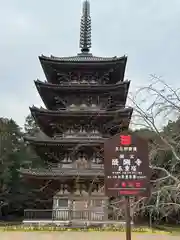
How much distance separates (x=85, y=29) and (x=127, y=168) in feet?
82.2

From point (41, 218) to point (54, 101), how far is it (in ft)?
27.8

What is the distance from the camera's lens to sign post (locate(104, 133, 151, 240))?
278 inches

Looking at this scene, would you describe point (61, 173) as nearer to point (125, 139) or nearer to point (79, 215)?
point (79, 215)

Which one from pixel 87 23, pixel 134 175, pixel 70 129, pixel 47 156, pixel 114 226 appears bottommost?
pixel 114 226

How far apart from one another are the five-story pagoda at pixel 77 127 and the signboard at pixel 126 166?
1345 centimetres

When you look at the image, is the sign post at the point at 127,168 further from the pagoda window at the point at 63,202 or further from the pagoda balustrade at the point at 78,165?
the pagoda window at the point at 63,202

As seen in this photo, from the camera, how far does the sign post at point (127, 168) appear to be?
23.2ft

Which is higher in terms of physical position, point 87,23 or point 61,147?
point 87,23

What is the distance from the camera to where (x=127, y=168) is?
7.16 m

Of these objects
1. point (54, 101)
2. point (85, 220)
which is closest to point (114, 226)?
point (85, 220)

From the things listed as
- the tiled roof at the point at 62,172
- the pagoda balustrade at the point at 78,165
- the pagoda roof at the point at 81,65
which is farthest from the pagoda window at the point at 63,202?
the pagoda roof at the point at 81,65

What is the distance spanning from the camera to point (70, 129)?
78.4ft

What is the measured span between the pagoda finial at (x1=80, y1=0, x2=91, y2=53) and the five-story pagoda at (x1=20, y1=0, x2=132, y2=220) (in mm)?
3764

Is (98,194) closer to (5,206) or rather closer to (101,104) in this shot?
(101,104)
